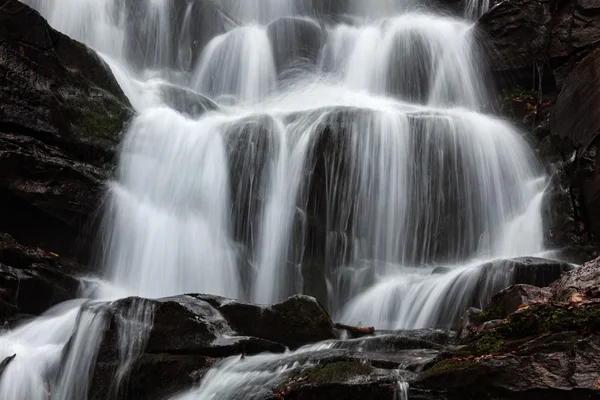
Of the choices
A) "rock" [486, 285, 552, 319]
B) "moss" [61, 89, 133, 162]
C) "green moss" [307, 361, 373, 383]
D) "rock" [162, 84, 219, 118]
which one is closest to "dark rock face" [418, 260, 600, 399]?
"green moss" [307, 361, 373, 383]

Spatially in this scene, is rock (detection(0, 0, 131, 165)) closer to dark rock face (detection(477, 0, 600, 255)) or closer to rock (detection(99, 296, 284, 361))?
rock (detection(99, 296, 284, 361))

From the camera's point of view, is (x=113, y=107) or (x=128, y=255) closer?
(x=128, y=255)

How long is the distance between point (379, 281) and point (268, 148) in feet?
12.5

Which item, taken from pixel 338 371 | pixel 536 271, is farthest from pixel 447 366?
pixel 536 271

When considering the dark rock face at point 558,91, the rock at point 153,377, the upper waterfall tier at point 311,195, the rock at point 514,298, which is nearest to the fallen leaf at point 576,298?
the rock at point 514,298

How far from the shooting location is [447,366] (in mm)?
5609

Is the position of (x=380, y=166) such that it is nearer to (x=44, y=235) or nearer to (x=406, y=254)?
(x=406, y=254)

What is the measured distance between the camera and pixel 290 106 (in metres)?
17.6

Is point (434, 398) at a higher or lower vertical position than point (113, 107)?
lower

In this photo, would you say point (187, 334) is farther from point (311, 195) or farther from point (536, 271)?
point (311, 195)

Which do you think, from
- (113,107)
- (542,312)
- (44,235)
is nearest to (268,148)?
(113,107)

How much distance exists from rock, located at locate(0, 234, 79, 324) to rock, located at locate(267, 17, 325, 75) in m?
10.9

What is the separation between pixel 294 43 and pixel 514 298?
15.0 m

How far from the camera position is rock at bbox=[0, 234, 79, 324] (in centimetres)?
962
